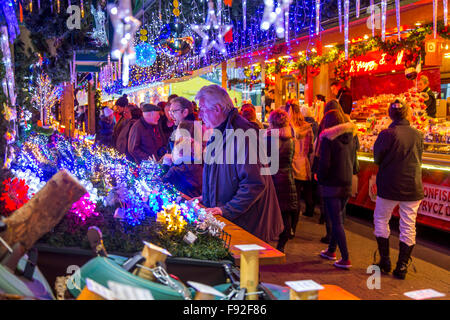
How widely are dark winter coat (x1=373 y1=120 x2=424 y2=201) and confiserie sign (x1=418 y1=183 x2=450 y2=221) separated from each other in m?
1.54

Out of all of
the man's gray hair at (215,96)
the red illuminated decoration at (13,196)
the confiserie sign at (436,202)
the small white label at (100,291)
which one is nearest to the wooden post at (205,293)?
the small white label at (100,291)

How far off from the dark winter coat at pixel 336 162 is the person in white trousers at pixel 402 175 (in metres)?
0.41

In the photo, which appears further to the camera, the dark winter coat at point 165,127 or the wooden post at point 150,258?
the dark winter coat at point 165,127

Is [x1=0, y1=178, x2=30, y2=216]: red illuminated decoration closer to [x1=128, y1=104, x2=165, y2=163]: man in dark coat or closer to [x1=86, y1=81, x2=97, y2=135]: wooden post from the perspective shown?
[x1=128, y1=104, x2=165, y2=163]: man in dark coat

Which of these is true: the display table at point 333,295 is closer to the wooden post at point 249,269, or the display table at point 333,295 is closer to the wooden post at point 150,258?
the wooden post at point 249,269

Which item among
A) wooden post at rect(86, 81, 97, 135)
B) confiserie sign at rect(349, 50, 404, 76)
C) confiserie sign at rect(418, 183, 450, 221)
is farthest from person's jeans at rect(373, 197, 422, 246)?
wooden post at rect(86, 81, 97, 135)

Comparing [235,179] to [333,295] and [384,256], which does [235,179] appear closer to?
[333,295]

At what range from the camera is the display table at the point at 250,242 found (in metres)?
2.43

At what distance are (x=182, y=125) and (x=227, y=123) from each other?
1.47 m

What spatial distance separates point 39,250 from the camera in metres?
2.09

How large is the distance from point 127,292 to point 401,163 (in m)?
4.10

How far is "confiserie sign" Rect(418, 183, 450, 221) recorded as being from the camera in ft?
19.6

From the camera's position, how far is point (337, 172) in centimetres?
506

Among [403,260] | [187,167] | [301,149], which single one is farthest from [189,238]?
[301,149]
